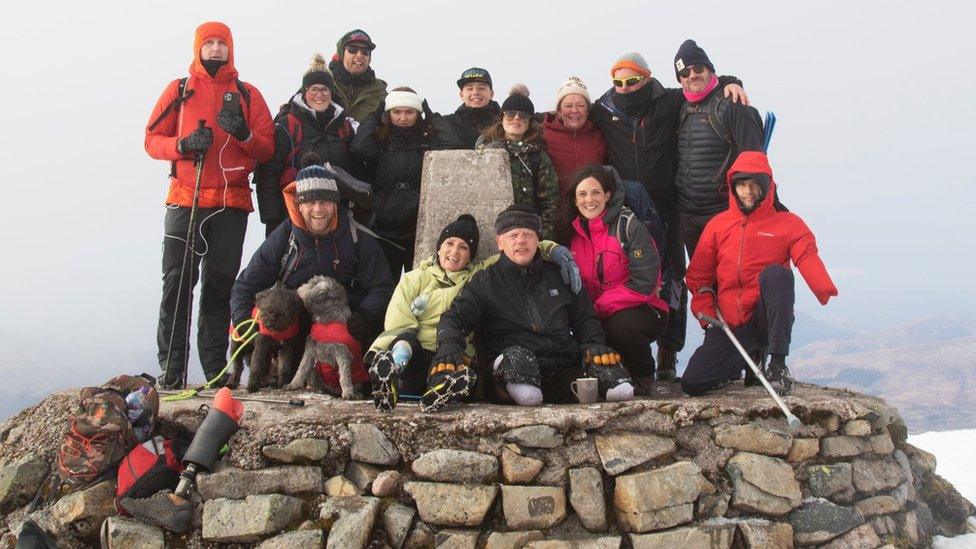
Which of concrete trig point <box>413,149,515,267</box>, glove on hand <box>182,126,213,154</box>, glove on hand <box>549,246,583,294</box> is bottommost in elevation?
glove on hand <box>549,246,583,294</box>

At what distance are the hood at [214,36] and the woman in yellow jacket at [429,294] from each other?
9.31 ft

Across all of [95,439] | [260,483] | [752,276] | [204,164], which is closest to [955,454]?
[752,276]

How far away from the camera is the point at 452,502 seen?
15.0 ft

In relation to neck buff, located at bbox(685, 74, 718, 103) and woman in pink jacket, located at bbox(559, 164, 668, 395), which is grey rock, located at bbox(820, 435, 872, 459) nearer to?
woman in pink jacket, located at bbox(559, 164, 668, 395)

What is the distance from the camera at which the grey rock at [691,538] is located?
456 cm

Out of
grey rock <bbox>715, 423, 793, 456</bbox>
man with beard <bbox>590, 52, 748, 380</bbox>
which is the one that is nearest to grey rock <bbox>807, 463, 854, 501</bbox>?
grey rock <bbox>715, 423, 793, 456</bbox>

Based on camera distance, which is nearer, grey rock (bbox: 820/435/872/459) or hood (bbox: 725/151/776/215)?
grey rock (bbox: 820/435/872/459)

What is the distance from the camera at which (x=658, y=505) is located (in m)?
4.65

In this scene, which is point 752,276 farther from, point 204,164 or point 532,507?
point 204,164

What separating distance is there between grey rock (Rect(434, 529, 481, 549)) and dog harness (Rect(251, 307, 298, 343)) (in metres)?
2.28

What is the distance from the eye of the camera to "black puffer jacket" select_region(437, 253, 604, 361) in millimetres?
5582

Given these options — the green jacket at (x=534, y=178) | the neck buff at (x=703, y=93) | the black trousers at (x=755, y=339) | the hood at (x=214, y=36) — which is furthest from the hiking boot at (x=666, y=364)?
the hood at (x=214, y=36)

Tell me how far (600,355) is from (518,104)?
2.63 metres

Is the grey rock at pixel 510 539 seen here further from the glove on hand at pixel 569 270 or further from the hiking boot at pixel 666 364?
the hiking boot at pixel 666 364
